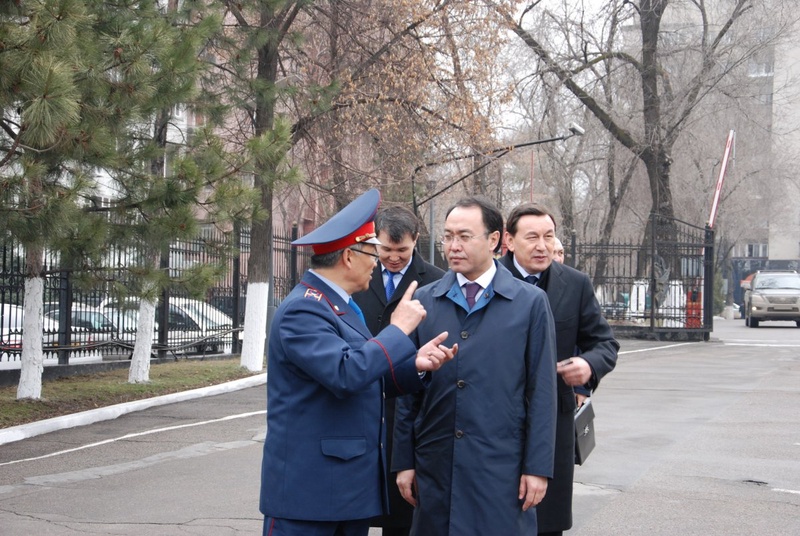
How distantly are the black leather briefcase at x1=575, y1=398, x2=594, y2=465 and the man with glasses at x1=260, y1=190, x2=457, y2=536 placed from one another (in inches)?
51.0

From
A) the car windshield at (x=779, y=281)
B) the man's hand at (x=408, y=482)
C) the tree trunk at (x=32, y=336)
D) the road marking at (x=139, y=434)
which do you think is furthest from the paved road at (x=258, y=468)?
the car windshield at (x=779, y=281)

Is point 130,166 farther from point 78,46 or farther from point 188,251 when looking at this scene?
point 188,251

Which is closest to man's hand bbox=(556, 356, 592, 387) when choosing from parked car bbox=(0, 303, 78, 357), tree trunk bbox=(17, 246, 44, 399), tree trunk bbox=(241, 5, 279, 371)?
tree trunk bbox=(17, 246, 44, 399)

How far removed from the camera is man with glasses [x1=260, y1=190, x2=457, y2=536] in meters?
3.49

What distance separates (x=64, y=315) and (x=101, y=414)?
4494 mm

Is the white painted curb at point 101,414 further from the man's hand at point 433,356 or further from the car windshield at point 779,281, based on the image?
the car windshield at point 779,281

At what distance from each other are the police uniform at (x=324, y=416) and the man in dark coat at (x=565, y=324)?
1.09 meters

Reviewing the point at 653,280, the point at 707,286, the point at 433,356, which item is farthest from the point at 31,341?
the point at 707,286

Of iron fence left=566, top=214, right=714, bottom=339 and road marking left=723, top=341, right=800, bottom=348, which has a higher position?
iron fence left=566, top=214, right=714, bottom=339

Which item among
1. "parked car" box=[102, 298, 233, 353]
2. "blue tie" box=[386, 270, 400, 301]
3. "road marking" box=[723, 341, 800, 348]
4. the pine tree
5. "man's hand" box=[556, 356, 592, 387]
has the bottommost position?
"road marking" box=[723, 341, 800, 348]

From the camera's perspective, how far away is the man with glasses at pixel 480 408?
3.83 meters

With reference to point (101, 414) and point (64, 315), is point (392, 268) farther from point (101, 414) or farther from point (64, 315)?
point (64, 315)

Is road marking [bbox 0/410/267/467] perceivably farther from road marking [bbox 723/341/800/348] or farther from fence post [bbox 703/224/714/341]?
fence post [bbox 703/224/714/341]

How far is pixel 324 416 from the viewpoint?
3551 millimetres
